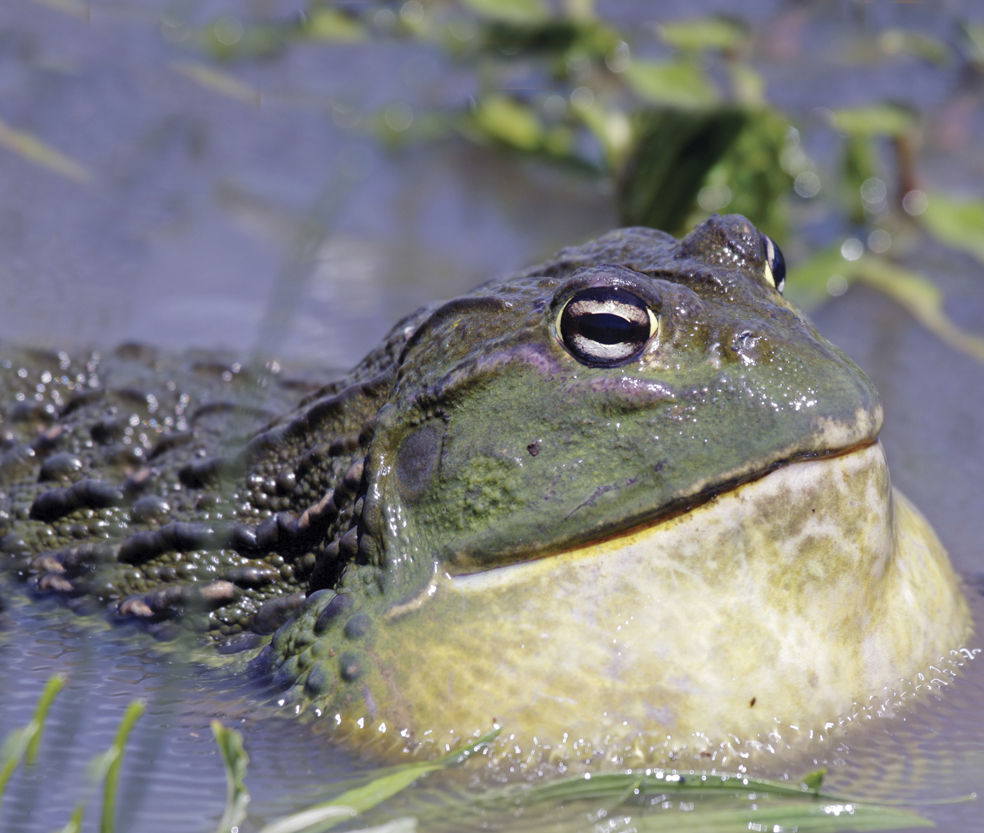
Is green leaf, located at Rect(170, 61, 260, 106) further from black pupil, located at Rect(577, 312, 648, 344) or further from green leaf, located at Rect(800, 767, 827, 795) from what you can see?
green leaf, located at Rect(800, 767, 827, 795)

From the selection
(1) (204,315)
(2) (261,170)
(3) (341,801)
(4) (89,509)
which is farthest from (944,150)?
(3) (341,801)

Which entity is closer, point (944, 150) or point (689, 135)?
point (689, 135)

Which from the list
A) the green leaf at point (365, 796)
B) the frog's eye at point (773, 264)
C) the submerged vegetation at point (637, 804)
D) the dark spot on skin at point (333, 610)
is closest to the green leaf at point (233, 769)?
the green leaf at point (365, 796)

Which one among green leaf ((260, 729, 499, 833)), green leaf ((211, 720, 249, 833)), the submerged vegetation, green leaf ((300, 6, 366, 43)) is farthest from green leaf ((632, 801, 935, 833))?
green leaf ((300, 6, 366, 43))

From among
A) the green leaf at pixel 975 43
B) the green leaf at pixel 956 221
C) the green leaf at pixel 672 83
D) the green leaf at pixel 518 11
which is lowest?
the green leaf at pixel 956 221

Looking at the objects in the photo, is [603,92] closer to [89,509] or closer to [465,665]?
[89,509]

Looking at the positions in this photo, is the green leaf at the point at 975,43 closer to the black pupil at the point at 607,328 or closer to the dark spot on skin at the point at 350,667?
the black pupil at the point at 607,328
